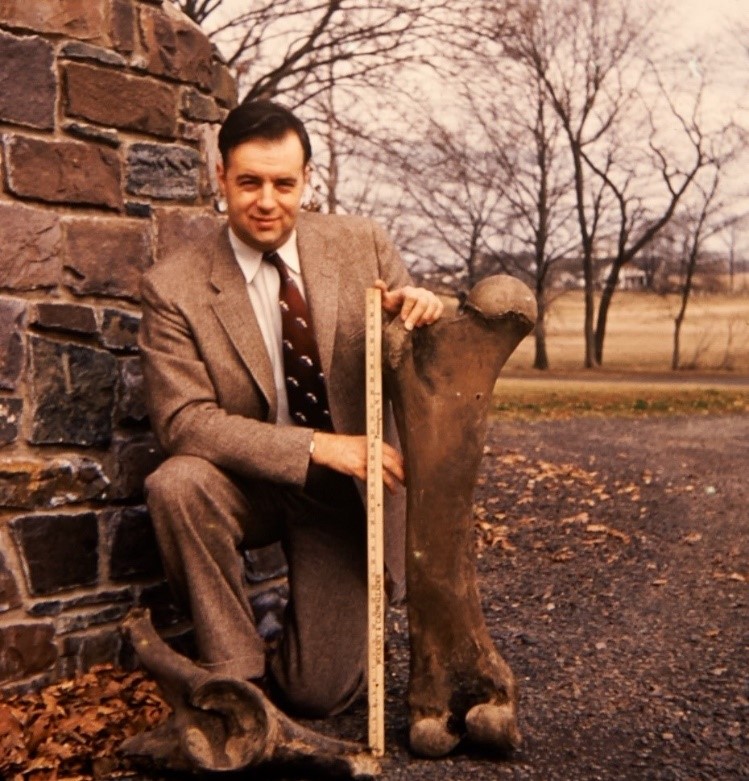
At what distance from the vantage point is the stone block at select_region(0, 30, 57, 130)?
3568 millimetres

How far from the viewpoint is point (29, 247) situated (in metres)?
3.64

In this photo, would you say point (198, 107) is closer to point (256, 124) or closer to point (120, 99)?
→ point (120, 99)

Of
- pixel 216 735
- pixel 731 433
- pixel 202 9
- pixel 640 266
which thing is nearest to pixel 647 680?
pixel 216 735

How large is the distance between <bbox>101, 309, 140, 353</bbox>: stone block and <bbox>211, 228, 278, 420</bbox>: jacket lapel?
0.63m

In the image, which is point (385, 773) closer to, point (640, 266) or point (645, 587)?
point (645, 587)

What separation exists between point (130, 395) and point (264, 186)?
3.40 ft

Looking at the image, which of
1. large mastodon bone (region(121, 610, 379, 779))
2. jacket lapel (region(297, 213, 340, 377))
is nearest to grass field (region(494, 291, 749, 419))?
jacket lapel (region(297, 213, 340, 377))

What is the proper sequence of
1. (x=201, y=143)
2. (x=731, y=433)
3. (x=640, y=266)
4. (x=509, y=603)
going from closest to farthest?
(x=201, y=143), (x=509, y=603), (x=731, y=433), (x=640, y=266)

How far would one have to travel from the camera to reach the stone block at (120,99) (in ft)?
12.3

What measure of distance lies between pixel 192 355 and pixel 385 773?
1.30 m

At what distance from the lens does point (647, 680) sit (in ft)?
12.5

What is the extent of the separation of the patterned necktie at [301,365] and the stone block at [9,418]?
913mm

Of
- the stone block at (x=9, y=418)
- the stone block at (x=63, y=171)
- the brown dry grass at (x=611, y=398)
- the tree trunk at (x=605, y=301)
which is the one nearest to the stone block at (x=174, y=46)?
the stone block at (x=63, y=171)

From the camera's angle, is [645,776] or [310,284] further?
[310,284]
